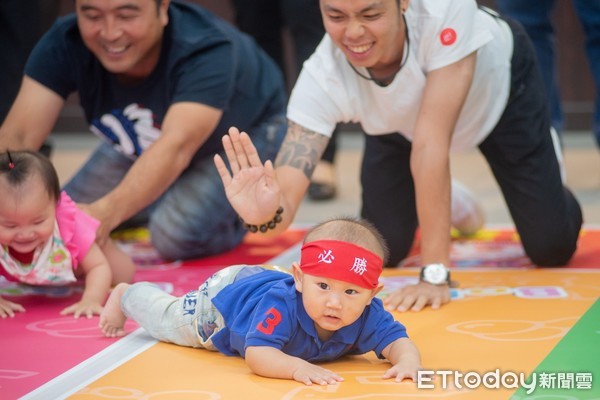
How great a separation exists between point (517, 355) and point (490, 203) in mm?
1976

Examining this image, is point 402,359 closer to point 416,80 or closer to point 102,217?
point 416,80

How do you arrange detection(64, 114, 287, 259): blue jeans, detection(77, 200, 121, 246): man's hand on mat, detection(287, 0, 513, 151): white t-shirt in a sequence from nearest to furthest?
detection(287, 0, 513, 151): white t-shirt → detection(77, 200, 121, 246): man's hand on mat → detection(64, 114, 287, 259): blue jeans

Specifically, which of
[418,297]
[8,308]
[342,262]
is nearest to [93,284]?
[8,308]

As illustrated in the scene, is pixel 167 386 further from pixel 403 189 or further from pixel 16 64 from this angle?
pixel 16 64

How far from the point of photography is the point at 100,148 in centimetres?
336

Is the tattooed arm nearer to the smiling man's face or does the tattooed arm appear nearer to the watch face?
the watch face

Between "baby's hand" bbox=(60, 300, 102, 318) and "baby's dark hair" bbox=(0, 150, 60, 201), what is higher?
"baby's dark hair" bbox=(0, 150, 60, 201)

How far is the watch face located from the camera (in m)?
2.37

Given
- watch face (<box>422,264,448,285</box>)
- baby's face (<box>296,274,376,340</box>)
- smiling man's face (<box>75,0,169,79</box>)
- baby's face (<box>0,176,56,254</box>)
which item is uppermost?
smiling man's face (<box>75,0,169,79</box>)

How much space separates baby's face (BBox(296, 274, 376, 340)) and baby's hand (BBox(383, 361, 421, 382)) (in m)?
0.12

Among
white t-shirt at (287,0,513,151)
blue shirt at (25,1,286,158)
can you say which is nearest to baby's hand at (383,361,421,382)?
white t-shirt at (287,0,513,151)

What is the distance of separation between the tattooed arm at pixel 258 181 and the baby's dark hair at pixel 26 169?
1.46 ft

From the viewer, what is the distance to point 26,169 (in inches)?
91.7

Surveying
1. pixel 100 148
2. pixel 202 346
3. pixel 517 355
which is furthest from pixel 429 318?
pixel 100 148
